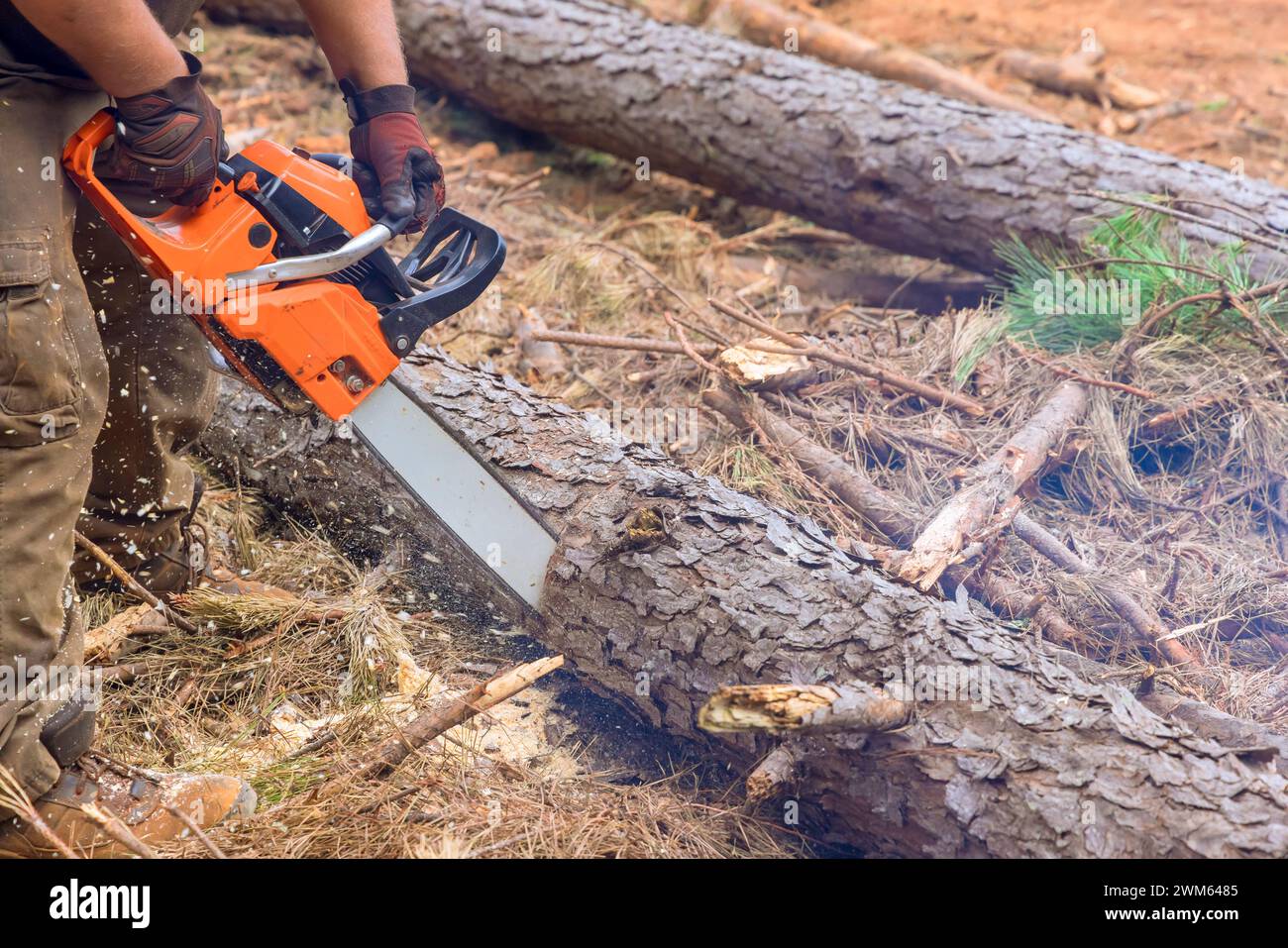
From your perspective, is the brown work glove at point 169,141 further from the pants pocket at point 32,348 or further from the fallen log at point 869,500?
the fallen log at point 869,500

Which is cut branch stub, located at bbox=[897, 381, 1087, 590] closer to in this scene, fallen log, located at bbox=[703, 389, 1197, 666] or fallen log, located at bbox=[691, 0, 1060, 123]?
fallen log, located at bbox=[703, 389, 1197, 666]

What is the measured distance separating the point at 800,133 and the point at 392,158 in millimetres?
2611

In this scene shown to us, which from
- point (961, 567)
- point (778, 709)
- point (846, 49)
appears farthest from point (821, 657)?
point (846, 49)

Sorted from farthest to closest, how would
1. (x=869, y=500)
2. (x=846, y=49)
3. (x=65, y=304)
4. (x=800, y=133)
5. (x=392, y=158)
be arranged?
(x=846, y=49) < (x=800, y=133) < (x=869, y=500) < (x=392, y=158) < (x=65, y=304)

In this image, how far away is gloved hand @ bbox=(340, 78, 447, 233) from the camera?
2.13 meters

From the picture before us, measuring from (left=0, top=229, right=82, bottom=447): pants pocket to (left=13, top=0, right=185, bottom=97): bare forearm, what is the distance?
0.31 m

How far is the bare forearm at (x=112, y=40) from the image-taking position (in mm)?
1622

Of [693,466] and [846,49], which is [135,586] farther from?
[846,49]

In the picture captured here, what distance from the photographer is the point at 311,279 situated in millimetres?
2012

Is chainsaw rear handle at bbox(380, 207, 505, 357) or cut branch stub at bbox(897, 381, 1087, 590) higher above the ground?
chainsaw rear handle at bbox(380, 207, 505, 357)

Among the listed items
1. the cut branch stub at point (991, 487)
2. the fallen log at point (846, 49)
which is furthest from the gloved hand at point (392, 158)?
the fallen log at point (846, 49)

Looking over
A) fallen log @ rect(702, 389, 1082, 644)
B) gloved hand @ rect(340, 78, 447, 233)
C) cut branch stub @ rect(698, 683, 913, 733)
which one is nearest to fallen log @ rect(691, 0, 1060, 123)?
fallen log @ rect(702, 389, 1082, 644)

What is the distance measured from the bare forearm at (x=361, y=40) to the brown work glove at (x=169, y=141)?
1.34 feet
